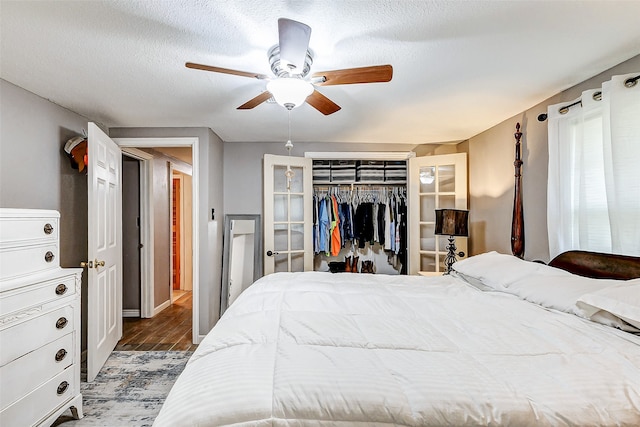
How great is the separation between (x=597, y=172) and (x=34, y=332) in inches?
138

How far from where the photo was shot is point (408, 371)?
94 cm

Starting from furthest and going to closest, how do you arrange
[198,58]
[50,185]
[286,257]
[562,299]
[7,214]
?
[286,257] → [50,185] → [198,58] → [7,214] → [562,299]

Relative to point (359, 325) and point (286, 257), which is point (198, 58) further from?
point (286, 257)

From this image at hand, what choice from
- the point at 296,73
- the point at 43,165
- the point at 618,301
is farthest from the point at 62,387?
the point at 618,301

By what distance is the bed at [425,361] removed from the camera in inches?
31.8

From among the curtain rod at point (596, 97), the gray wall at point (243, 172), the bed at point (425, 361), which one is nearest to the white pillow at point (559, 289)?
the bed at point (425, 361)

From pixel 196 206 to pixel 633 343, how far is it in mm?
3222

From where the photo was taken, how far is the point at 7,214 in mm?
1689

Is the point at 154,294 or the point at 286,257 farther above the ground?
the point at 286,257

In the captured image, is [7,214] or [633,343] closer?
[633,343]

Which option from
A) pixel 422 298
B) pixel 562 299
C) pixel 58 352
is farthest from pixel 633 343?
pixel 58 352

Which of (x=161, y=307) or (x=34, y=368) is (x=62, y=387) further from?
(x=161, y=307)

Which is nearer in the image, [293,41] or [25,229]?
[293,41]

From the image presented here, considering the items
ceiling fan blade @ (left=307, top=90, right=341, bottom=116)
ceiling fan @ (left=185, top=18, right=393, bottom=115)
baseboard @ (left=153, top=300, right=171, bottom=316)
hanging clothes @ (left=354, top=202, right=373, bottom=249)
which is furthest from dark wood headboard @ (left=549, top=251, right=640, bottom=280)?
baseboard @ (left=153, top=300, right=171, bottom=316)
